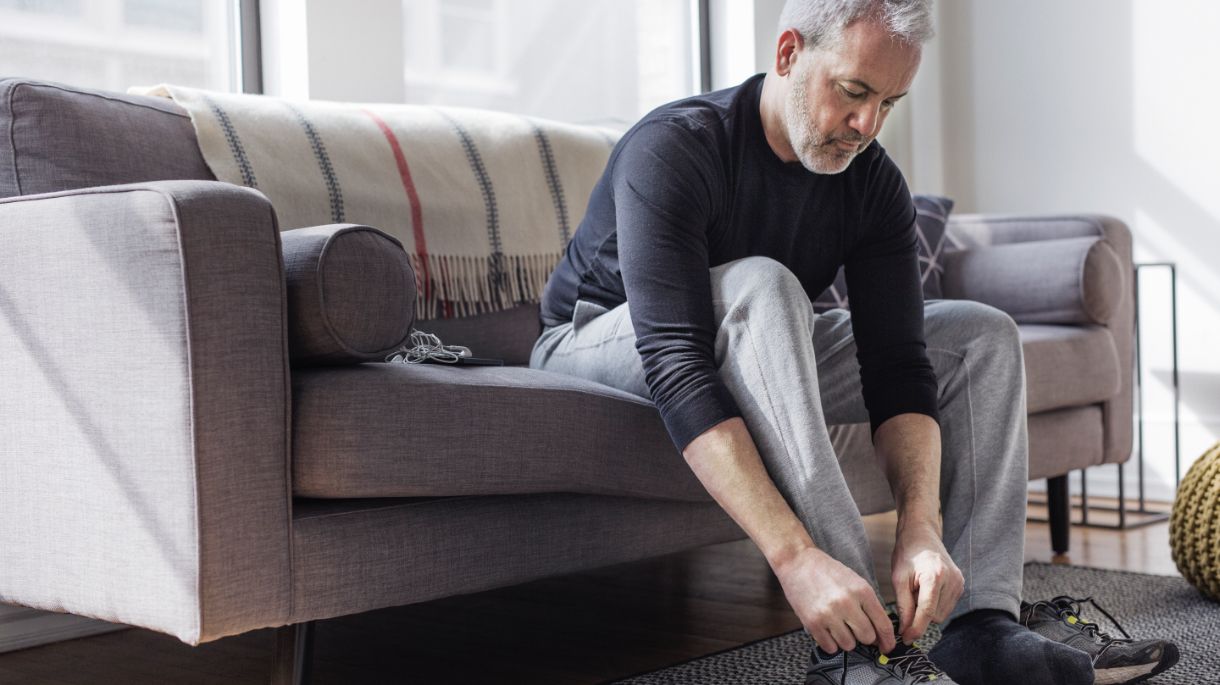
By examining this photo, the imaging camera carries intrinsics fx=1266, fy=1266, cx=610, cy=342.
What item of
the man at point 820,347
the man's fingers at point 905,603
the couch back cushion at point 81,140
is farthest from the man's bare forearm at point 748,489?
the couch back cushion at point 81,140

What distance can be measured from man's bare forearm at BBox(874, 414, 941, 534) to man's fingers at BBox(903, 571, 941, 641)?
116 millimetres

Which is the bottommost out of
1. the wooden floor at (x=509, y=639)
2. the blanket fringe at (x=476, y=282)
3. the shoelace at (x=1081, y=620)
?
the wooden floor at (x=509, y=639)

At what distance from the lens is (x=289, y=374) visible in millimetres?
1248

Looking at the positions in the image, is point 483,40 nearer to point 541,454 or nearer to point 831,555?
point 541,454

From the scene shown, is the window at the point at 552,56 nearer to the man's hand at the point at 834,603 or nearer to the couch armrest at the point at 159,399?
the couch armrest at the point at 159,399

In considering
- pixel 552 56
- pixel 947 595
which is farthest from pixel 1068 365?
pixel 552 56

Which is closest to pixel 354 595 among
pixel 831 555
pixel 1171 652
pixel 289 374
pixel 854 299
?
pixel 289 374

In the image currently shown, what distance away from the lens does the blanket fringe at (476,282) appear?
1.98 metres

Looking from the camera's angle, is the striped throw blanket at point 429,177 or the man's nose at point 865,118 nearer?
the man's nose at point 865,118

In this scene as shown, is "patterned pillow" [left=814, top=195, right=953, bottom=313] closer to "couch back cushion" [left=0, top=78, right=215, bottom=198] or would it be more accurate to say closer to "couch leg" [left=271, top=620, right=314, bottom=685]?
"couch back cushion" [left=0, top=78, right=215, bottom=198]

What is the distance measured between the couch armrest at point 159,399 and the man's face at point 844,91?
2.01ft

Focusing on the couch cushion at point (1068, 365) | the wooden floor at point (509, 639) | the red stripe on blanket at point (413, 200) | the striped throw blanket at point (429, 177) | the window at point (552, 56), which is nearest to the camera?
the wooden floor at point (509, 639)

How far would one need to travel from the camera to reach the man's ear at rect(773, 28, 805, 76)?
144 cm

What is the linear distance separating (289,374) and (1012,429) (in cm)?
84
